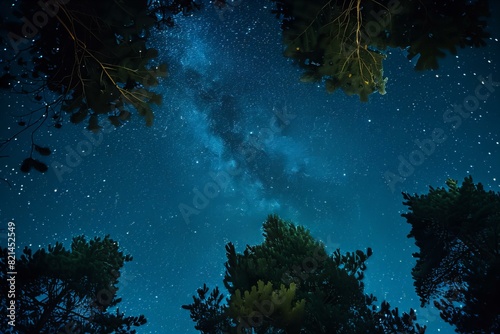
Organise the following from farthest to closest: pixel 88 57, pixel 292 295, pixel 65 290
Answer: pixel 65 290 → pixel 292 295 → pixel 88 57

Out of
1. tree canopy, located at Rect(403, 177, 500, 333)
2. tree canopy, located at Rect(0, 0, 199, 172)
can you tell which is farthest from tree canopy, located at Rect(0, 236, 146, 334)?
tree canopy, located at Rect(403, 177, 500, 333)

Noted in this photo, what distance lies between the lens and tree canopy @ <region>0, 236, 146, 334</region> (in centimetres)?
958

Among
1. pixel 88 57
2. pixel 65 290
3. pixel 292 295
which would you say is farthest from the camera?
pixel 65 290

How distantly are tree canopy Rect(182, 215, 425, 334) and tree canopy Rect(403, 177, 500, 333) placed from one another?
270 cm

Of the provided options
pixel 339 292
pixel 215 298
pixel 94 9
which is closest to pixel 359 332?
pixel 339 292

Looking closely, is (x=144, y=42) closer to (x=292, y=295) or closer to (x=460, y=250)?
(x=292, y=295)

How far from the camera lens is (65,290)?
10586mm

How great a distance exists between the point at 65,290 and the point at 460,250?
16.4 meters

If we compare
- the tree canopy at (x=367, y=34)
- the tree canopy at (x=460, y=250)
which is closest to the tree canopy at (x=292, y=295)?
the tree canopy at (x=460, y=250)

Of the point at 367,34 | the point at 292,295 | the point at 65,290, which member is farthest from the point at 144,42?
the point at 65,290

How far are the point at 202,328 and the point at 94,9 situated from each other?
10907 mm

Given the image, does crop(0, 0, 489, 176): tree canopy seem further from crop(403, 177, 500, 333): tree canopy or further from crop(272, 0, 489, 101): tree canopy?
crop(403, 177, 500, 333): tree canopy

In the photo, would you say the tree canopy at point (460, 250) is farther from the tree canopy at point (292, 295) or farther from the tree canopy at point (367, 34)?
the tree canopy at point (367, 34)

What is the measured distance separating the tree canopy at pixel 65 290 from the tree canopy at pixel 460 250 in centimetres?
1210
